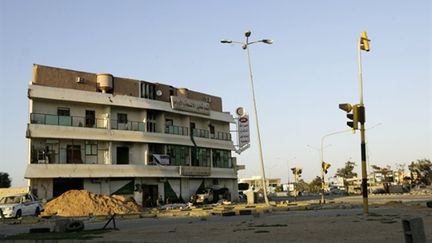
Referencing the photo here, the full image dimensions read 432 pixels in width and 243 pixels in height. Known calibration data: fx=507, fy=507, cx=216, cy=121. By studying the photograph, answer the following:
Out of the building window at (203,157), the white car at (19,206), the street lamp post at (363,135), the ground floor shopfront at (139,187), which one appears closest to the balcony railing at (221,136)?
the building window at (203,157)

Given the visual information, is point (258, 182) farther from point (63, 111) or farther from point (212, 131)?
point (63, 111)

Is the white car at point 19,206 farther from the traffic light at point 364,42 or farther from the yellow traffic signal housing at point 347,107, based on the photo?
the traffic light at point 364,42

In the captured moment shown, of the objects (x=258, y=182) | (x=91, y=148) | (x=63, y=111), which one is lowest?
(x=258, y=182)

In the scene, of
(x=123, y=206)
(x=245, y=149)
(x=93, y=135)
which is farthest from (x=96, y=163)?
(x=245, y=149)

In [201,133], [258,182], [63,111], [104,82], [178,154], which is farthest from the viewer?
[258,182]

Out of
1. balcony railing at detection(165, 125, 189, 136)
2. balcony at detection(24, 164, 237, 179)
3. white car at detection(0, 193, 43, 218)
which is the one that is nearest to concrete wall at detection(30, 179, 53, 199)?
balcony at detection(24, 164, 237, 179)

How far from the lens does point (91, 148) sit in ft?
168

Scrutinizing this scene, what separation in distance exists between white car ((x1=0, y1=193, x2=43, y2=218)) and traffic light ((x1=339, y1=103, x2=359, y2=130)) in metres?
26.1

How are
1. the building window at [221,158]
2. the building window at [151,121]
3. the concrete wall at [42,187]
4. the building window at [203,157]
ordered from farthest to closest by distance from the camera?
the building window at [221,158] < the building window at [203,157] < the building window at [151,121] < the concrete wall at [42,187]

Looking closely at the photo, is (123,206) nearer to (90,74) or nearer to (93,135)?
(93,135)

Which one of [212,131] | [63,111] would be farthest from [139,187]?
[212,131]

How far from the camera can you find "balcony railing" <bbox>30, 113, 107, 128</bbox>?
4712 cm

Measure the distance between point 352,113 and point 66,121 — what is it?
3499cm

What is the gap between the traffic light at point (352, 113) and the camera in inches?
781
